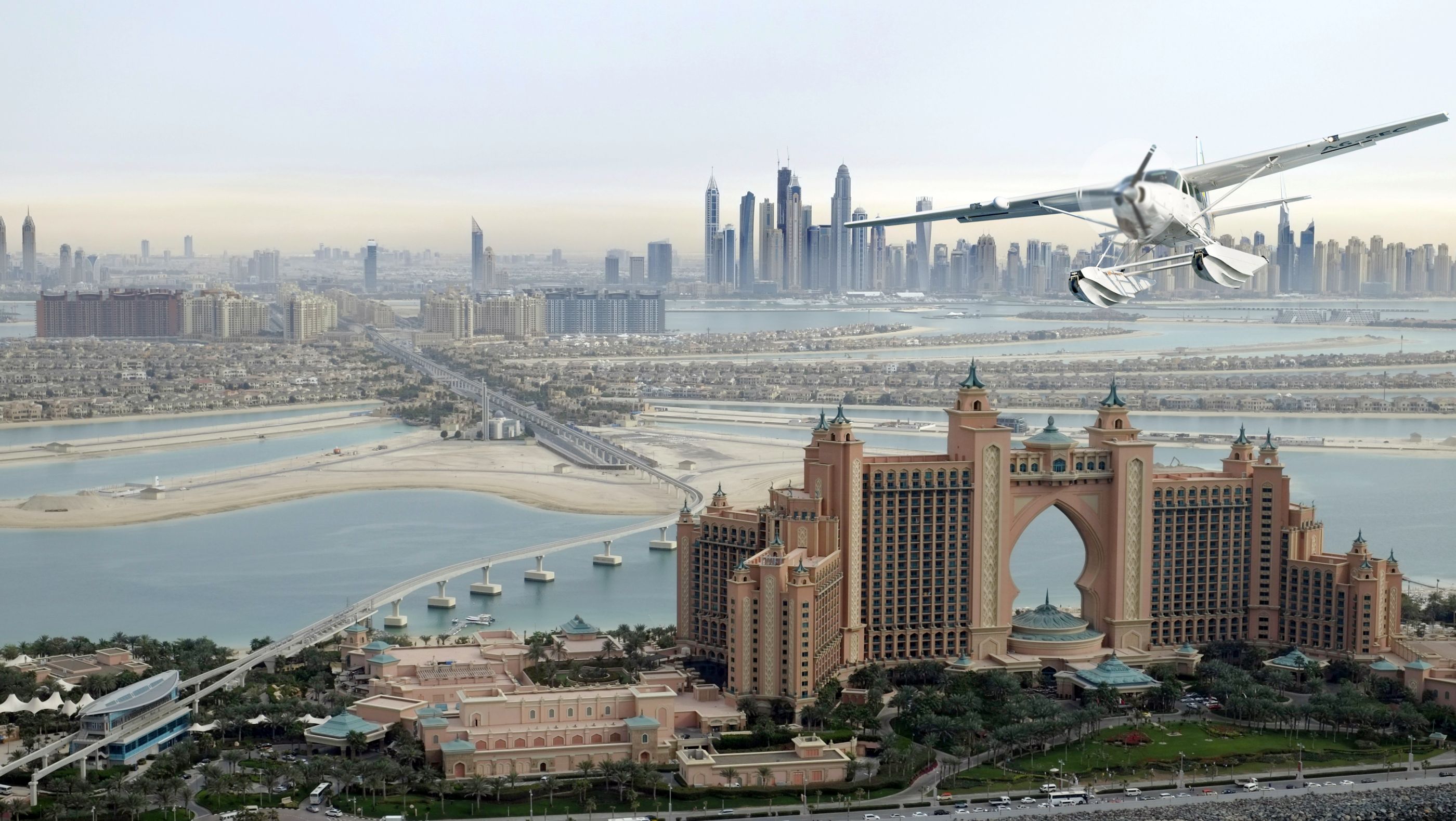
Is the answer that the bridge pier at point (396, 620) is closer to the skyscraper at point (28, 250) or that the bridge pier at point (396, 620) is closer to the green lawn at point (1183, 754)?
the green lawn at point (1183, 754)

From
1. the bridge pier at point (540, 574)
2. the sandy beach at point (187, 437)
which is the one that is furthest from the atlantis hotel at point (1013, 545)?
the sandy beach at point (187, 437)

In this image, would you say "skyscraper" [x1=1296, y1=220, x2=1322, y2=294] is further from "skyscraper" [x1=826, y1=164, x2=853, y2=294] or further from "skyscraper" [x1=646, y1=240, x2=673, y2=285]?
"skyscraper" [x1=646, y1=240, x2=673, y2=285]

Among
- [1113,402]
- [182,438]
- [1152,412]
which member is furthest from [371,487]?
[1152,412]

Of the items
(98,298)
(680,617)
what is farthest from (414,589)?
(98,298)

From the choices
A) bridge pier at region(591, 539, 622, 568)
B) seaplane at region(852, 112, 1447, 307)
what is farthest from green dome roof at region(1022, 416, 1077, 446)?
seaplane at region(852, 112, 1447, 307)

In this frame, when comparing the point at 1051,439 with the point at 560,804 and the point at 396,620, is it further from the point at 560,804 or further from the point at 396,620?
the point at 396,620

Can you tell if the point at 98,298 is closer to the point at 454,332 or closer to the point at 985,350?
the point at 454,332
